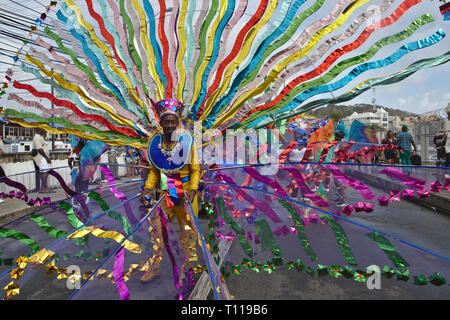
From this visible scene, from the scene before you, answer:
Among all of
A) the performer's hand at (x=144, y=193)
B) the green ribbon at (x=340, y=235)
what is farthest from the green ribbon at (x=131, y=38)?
the green ribbon at (x=340, y=235)

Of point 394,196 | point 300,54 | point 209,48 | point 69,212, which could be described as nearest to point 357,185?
point 394,196

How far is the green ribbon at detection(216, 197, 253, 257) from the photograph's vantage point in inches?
103

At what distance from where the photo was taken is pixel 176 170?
100 inches

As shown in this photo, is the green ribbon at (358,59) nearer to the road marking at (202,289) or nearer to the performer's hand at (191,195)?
the performer's hand at (191,195)

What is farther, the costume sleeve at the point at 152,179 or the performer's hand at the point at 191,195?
the costume sleeve at the point at 152,179

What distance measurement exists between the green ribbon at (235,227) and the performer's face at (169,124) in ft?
3.02

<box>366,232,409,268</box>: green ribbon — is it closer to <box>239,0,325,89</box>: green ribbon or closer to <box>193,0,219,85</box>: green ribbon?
<box>239,0,325,89</box>: green ribbon

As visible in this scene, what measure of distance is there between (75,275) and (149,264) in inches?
25.4

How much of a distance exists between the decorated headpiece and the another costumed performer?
22 mm

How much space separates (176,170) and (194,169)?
0.16 m

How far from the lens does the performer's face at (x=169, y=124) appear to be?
7.61 ft

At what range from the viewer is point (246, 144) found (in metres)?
3.04

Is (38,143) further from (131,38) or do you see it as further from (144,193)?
(131,38)

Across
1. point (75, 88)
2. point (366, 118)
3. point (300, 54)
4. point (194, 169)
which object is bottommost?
point (194, 169)
